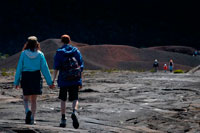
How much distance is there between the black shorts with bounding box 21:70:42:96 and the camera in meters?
6.34

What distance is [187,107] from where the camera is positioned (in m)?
8.95

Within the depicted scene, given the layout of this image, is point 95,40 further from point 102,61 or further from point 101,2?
point 102,61

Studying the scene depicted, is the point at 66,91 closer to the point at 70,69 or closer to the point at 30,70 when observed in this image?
the point at 70,69

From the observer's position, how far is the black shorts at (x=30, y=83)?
250 inches

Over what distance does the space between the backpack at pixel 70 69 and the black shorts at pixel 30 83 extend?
0.51m

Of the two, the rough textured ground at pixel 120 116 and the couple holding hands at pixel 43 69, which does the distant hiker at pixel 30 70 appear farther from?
the rough textured ground at pixel 120 116

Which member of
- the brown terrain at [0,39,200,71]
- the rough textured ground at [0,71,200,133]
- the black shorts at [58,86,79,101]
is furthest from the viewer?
the brown terrain at [0,39,200,71]

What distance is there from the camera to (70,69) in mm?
6238

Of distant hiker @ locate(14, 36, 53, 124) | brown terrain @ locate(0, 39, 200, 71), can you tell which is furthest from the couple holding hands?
brown terrain @ locate(0, 39, 200, 71)

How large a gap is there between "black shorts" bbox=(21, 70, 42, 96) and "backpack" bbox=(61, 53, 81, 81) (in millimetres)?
514

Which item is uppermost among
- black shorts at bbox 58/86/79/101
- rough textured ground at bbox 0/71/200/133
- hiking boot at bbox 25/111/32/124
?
black shorts at bbox 58/86/79/101

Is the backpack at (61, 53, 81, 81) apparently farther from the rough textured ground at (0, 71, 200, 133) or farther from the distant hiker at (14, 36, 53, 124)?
the rough textured ground at (0, 71, 200, 133)

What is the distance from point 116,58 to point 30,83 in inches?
1933

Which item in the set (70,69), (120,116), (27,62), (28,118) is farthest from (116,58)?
(28,118)
